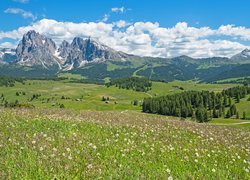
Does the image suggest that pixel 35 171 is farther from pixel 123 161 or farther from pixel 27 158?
pixel 123 161

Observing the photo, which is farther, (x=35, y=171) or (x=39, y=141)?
(x=39, y=141)

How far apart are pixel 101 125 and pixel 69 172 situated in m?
9.10

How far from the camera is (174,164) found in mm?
11461

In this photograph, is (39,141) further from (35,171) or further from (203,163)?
(203,163)

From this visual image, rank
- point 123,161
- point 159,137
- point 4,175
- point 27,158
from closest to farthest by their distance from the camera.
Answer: point 4,175
point 27,158
point 123,161
point 159,137

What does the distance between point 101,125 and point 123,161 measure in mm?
7364

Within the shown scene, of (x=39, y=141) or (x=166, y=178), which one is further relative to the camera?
(x=39, y=141)

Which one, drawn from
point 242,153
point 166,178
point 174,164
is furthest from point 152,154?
point 242,153

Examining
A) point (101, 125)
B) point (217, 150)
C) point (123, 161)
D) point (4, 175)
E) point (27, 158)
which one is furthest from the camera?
point (101, 125)

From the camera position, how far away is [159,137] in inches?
644

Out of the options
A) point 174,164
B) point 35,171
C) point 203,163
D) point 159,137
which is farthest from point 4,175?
point 159,137

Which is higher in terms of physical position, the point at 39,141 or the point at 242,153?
the point at 39,141

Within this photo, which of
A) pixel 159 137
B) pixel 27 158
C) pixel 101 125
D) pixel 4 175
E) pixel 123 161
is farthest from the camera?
pixel 101 125

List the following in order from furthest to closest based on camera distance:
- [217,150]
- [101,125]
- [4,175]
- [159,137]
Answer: [101,125]
[159,137]
[217,150]
[4,175]
